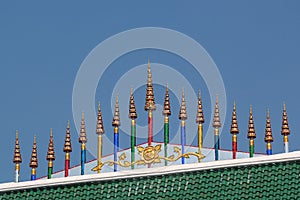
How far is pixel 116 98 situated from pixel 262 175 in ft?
12.7

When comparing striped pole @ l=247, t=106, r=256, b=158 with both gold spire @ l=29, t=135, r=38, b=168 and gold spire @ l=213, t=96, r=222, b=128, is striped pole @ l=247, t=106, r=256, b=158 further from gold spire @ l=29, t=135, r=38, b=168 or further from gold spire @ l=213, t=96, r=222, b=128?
gold spire @ l=29, t=135, r=38, b=168

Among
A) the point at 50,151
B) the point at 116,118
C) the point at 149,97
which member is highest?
the point at 149,97

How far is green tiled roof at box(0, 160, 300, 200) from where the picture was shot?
104 feet

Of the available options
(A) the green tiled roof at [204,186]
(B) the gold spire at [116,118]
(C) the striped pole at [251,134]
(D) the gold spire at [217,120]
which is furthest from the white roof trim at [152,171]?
(B) the gold spire at [116,118]

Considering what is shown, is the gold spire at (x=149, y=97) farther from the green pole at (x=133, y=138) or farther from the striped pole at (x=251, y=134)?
the striped pole at (x=251, y=134)

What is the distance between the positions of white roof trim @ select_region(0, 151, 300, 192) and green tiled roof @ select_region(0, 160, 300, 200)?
73 millimetres

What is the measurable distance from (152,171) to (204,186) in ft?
4.10

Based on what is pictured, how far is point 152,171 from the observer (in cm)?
3288

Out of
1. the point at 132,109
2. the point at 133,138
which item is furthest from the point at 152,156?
the point at 132,109

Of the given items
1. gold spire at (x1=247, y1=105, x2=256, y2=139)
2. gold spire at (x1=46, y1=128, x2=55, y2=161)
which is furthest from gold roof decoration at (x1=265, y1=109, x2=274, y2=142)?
gold spire at (x1=46, y1=128, x2=55, y2=161)

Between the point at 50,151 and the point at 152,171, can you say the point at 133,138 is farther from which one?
the point at 50,151

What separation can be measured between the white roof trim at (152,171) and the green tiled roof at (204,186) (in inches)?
2.9

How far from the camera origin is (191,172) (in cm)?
3256

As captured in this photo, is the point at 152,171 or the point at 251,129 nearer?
the point at 251,129
